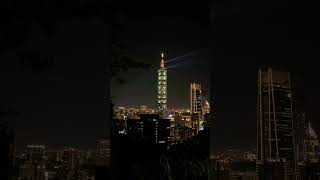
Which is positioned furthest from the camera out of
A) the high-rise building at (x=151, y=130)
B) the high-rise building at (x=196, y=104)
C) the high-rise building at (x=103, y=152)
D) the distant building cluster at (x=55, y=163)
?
the high-rise building at (x=196, y=104)

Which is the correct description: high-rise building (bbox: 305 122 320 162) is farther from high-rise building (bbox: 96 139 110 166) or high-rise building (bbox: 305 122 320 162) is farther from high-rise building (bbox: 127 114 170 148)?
high-rise building (bbox: 96 139 110 166)

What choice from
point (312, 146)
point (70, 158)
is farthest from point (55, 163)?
point (312, 146)

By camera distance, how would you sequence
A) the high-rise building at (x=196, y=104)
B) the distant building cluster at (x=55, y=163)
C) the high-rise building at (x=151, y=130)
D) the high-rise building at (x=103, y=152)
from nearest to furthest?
the distant building cluster at (x=55, y=163) → the high-rise building at (x=103, y=152) → the high-rise building at (x=151, y=130) → the high-rise building at (x=196, y=104)

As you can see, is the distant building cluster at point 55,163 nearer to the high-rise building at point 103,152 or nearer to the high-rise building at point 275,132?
the high-rise building at point 103,152

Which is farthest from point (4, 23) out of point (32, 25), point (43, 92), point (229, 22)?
point (229, 22)

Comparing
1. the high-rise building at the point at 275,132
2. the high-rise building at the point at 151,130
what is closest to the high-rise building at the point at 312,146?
the high-rise building at the point at 275,132

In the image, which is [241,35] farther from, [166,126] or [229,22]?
[166,126]

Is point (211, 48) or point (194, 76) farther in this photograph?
point (194, 76)

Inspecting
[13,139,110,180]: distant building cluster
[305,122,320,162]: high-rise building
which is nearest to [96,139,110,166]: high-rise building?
[13,139,110,180]: distant building cluster
